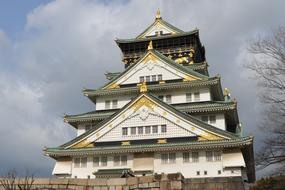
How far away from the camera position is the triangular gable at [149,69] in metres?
43.7

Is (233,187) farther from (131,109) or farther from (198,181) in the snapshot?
(131,109)

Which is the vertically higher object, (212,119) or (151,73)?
(151,73)

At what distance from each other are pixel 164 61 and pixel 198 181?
22.6 metres

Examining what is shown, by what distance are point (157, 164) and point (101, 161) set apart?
559 cm

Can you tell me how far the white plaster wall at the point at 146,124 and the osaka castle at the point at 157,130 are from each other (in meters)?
0.09

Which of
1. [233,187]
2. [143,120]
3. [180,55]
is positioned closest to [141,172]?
[143,120]

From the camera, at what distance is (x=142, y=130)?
3797 centimetres

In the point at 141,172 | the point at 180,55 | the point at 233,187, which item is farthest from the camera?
the point at 180,55

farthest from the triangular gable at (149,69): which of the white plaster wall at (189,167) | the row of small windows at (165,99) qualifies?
the white plaster wall at (189,167)

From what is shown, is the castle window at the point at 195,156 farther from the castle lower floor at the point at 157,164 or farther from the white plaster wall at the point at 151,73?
the white plaster wall at the point at 151,73

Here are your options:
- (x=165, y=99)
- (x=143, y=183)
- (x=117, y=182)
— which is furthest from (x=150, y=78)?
(x=143, y=183)

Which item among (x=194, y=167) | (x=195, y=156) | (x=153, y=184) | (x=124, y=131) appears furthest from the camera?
(x=124, y=131)

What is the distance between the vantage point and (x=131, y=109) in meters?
38.8

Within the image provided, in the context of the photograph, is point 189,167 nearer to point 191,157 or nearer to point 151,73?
point 191,157
